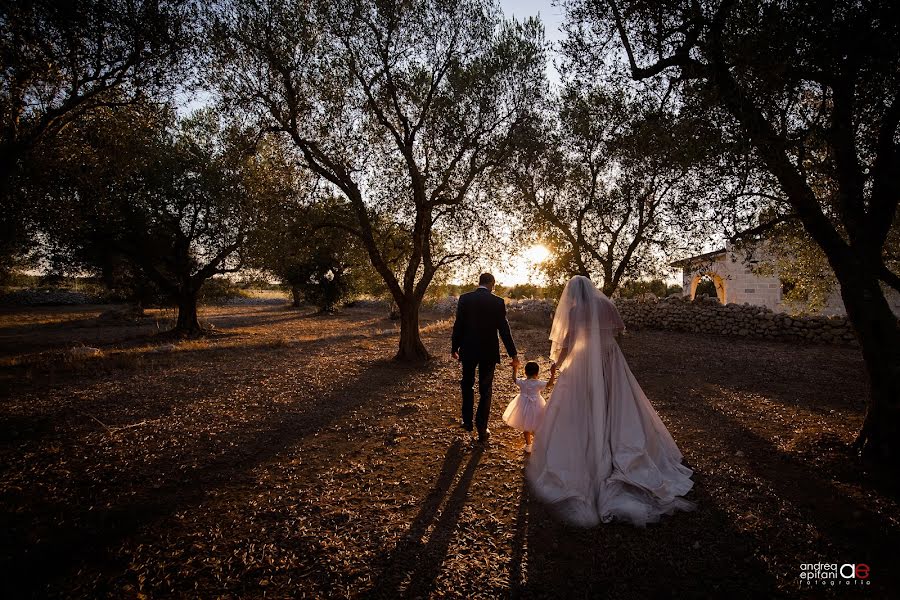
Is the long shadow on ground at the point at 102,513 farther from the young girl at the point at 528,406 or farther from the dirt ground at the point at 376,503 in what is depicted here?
the young girl at the point at 528,406

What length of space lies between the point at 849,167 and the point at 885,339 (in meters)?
2.80

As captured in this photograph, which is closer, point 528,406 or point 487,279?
point 528,406

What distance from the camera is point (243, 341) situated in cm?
2223

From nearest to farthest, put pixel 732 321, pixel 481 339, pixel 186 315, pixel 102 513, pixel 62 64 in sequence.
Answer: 1. pixel 102 513
2. pixel 481 339
3. pixel 62 64
4. pixel 732 321
5. pixel 186 315

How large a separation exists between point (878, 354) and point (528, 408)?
18.4ft

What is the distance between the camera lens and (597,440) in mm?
5516

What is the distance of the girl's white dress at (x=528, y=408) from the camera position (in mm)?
6938

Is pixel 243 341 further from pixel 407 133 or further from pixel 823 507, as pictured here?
pixel 823 507

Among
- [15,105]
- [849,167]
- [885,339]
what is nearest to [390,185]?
[15,105]

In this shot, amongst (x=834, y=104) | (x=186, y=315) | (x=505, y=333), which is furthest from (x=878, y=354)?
(x=186, y=315)

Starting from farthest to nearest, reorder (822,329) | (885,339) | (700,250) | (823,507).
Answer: (822,329), (700,250), (885,339), (823,507)

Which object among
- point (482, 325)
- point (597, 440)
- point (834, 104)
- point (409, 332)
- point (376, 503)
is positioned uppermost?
point (834, 104)

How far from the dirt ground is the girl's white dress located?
688 millimetres

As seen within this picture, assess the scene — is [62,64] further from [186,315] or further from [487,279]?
[186,315]
